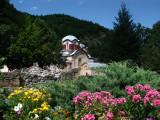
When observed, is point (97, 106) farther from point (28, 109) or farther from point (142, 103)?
point (28, 109)

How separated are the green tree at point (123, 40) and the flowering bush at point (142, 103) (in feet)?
41.3

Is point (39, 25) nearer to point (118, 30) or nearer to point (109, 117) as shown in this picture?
point (118, 30)

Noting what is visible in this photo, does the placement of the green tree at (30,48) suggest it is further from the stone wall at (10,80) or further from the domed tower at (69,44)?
the domed tower at (69,44)

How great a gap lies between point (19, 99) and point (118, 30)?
1576cm

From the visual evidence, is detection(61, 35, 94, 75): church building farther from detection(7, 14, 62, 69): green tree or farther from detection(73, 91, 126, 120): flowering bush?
detection(73, 91, 126, 120): flowering bush

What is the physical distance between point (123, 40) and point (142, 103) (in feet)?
45.5

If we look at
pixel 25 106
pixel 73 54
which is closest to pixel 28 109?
pixel 25 106

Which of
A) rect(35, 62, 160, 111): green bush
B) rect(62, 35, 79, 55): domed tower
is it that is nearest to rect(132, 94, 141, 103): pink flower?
rect(35, 62, 160, 111): green bush

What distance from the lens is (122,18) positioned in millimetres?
18266

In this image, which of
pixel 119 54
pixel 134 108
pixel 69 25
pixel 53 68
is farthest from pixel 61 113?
pixel 69 25

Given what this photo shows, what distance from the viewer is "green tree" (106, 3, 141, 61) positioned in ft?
56.3

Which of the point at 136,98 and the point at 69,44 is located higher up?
the point at 69,44

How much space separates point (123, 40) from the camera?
17.5 m

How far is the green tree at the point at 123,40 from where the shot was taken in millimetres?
17156
